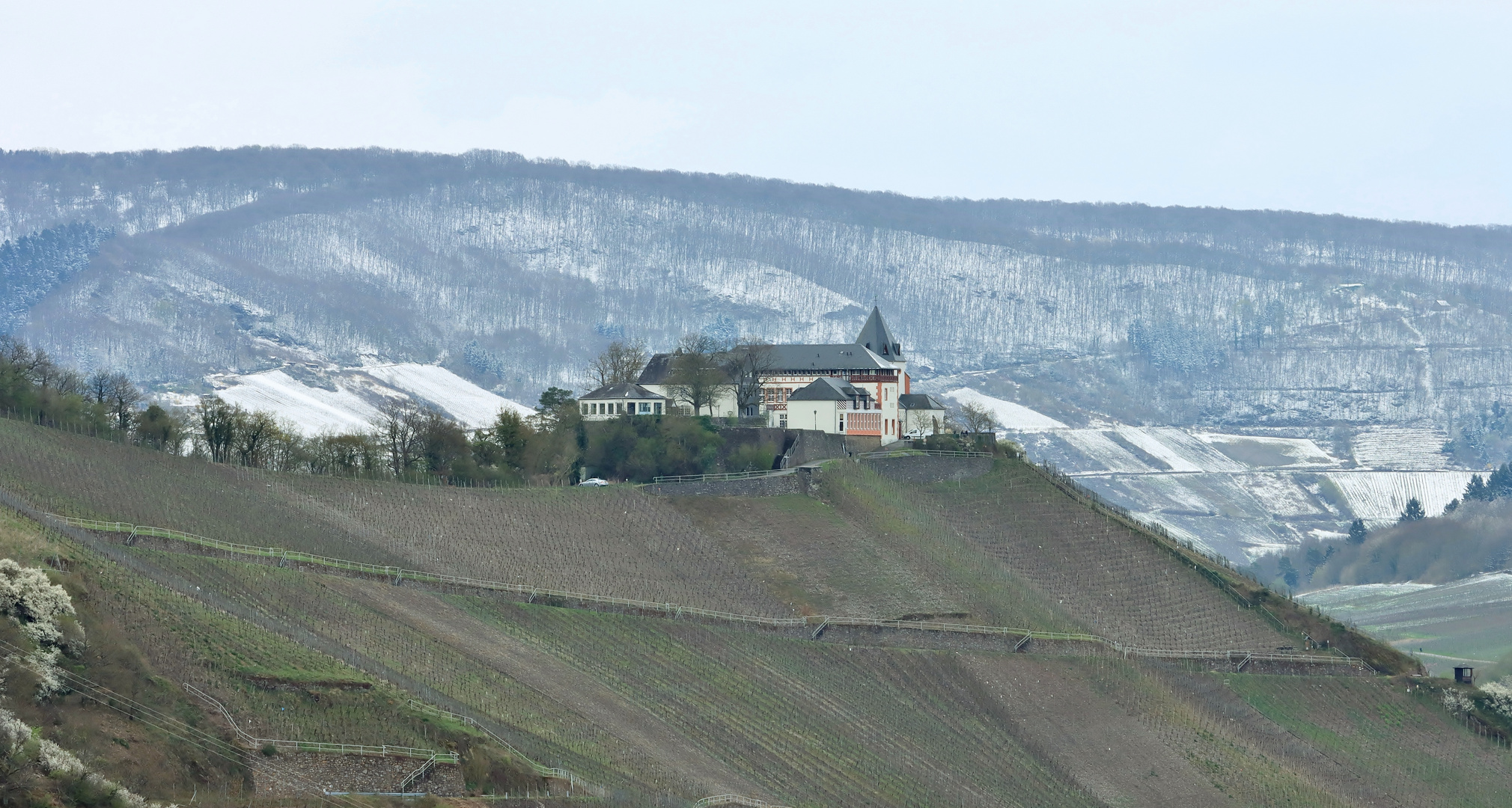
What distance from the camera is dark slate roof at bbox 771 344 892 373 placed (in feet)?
400

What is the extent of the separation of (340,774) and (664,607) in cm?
3041

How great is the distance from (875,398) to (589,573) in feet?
129

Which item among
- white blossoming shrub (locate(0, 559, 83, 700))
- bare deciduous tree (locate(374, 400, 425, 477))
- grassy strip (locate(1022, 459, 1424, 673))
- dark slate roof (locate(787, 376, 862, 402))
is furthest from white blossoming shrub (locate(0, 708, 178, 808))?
dark slate roof (locate(787, 376, 862, 402))

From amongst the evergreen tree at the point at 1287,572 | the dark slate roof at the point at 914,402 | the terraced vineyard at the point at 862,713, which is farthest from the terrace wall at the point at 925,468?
the evergreen tree at the point at 1287,572

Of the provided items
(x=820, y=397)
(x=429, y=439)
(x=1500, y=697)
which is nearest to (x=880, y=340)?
(x=820, y=397)

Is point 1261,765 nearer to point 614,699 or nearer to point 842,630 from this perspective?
point 842,630

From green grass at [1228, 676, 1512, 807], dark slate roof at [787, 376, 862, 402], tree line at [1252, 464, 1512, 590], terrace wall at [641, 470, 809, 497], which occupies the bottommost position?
tree line at [1252, 464, 1512, 590]

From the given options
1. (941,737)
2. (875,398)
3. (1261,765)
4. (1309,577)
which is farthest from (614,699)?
(1309,577)

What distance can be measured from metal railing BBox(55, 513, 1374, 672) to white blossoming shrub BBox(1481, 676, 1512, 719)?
5.77m

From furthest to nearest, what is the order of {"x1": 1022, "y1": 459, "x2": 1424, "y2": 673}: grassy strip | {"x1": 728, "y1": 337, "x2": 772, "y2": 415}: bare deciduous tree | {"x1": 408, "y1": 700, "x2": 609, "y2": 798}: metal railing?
{"x1": 728, "y1": 337, "x2": 772, "y2": 415}: bare deciduous tree, {"x1": 1022, "y1": 459, "x2": 1424, "y2": 673}: grassy strip, {"x1": 408, "y1": 700, "x2": 609, "y2": 798}: metal railing

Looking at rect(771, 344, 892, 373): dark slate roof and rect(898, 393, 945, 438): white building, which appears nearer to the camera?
rect(771, 344, 892, 373): dark slate roof

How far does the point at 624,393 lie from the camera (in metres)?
114

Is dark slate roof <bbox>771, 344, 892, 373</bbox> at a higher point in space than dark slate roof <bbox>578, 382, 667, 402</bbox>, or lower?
higher

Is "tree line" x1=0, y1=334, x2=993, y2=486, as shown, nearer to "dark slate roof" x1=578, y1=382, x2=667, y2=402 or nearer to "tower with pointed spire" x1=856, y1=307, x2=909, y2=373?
"dark slate roof" x1=578, y1=382, x2=667, y2=402
